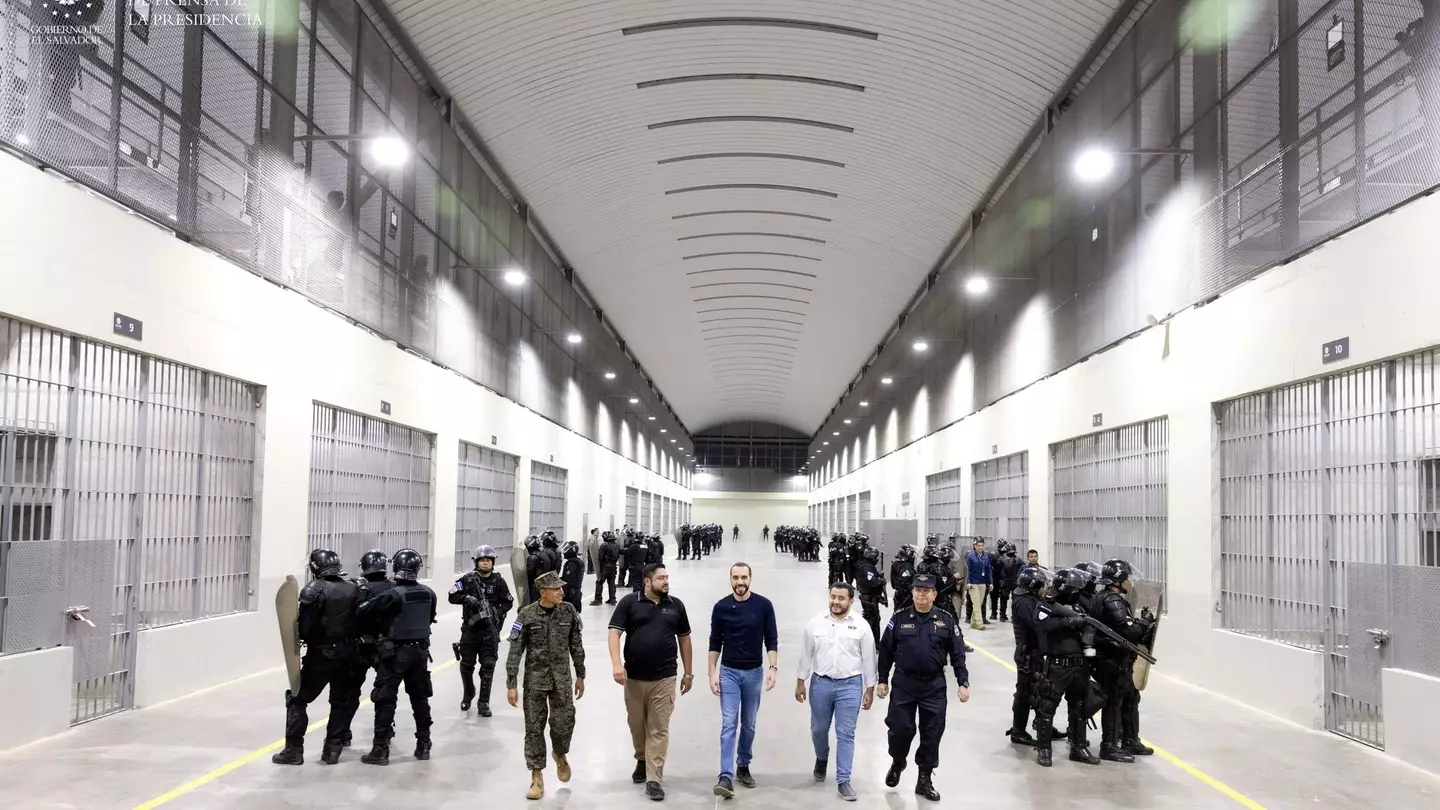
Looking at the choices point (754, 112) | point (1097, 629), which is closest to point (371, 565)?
point (1097, 629)

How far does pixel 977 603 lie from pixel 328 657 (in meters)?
13.5

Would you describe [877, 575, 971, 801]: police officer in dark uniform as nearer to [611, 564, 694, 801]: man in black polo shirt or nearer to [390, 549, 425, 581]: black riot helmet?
[611, 564, 694, 801]: man in black polo shirt

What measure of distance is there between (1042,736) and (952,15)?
37.0 ft

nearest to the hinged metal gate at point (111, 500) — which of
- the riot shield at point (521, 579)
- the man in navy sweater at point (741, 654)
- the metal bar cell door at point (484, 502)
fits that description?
the riot shield at point (521, 579)

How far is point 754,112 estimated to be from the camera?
68.1ft

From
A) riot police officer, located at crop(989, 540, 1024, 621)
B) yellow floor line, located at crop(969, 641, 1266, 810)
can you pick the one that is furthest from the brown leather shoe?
riot police officer, located at crop(989, 540, 1024, 621)

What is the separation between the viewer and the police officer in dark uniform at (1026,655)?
30.4ft

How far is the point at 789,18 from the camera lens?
1692 centimetres

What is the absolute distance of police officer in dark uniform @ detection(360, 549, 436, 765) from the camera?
8133 mm

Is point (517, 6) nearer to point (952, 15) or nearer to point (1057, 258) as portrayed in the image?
point (952, 15)

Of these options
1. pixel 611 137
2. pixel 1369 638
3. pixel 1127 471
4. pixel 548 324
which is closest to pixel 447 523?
pixel 611 137

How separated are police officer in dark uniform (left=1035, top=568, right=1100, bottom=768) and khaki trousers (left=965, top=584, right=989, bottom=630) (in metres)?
10.6

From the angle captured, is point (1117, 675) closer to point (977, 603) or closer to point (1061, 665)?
point (1061, 665)

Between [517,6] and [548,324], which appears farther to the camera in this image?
[548,324]
